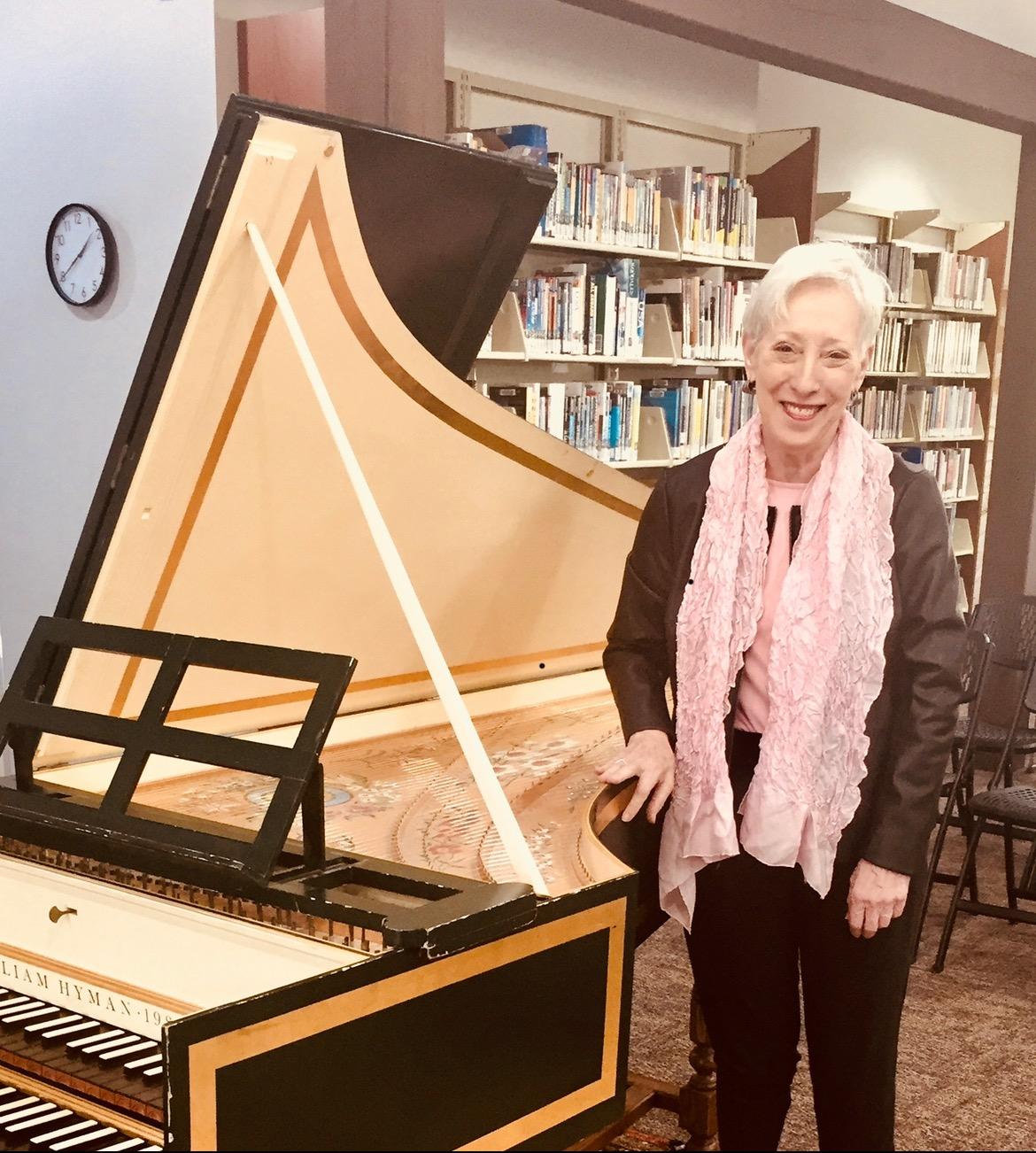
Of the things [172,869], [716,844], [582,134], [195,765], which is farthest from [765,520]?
[582,134]

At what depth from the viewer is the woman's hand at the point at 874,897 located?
1.67 metres

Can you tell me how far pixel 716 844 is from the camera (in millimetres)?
1758

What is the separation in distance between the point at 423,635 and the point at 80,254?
2.28m

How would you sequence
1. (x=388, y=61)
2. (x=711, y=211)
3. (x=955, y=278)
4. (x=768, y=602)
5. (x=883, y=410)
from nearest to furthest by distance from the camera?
(x=768, y=602)
(x=388, y=61)
(x=711, y=211)
(x=883, y=410)
(x=955, y=278)

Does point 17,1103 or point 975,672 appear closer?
point 17,1103

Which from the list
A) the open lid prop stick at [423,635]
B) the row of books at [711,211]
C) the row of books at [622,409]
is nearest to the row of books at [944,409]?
the row of books at [622,409]

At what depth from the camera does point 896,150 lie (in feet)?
22.3

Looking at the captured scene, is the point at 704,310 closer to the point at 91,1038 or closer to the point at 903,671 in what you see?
the point at 903,671

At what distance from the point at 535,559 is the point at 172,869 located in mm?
1256

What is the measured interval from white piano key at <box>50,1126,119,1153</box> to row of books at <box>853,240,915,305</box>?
5.71 metres

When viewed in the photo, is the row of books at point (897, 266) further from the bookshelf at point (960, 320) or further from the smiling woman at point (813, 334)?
the smiling woman at point (813, 334)

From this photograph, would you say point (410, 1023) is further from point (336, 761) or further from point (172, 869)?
point (336, 761)

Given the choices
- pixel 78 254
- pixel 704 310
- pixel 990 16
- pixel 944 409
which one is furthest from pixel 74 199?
pixel 944 409

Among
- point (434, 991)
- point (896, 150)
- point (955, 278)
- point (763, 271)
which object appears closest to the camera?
point (434, 991)
